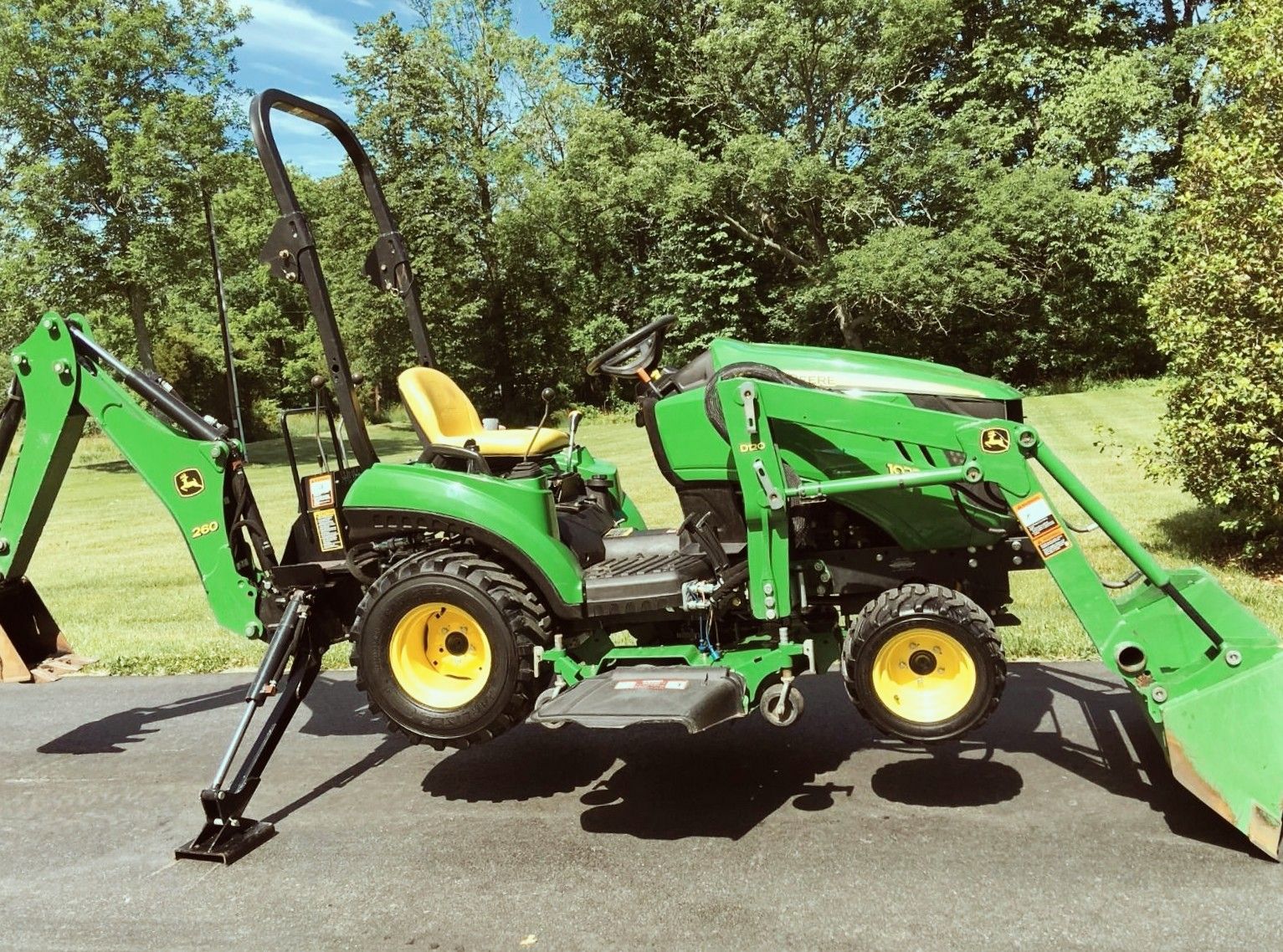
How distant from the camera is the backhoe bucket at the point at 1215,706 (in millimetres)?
3207

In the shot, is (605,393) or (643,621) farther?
(605,393)

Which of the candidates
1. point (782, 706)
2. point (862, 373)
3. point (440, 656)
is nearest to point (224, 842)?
point (440, 656)

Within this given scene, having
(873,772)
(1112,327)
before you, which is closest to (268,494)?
(873,772)

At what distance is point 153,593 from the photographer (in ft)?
31.7

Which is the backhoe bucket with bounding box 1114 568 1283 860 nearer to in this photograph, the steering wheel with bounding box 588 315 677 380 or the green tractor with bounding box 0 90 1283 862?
the green tractor with bounding box 0 90 1283 862

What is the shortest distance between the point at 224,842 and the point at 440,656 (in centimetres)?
101

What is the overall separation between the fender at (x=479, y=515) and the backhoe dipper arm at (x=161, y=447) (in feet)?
2.03

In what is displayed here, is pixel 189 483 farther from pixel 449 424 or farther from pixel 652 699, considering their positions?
pixel 652 699

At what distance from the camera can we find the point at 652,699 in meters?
3.57

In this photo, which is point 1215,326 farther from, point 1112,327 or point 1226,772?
point 1112,327

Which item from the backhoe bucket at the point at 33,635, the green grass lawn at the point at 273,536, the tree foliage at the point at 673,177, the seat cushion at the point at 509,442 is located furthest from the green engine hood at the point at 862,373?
the tree foliage at the point at 673,177

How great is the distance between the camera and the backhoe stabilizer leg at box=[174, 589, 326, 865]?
3.72m

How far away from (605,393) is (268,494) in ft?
49.1

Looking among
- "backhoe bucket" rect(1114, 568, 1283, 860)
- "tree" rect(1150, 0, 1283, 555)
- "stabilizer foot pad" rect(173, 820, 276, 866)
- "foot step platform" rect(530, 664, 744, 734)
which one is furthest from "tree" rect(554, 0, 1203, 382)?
"stabilizer foot pad" rect(173, 820, 276, 866)
